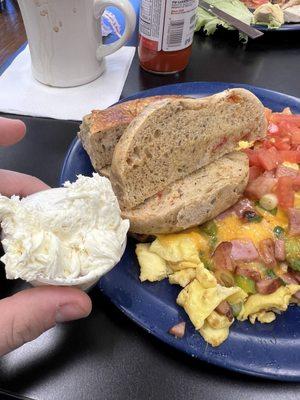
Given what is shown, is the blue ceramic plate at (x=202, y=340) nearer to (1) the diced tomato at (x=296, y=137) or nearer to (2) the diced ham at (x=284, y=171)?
(2) the diced ham at (x=284, y=171)

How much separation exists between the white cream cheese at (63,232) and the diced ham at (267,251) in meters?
0.57

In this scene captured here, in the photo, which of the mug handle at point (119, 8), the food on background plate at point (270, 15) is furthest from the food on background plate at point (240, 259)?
the food on background plate at point (270, 15)

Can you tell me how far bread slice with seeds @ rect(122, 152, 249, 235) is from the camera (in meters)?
1.33

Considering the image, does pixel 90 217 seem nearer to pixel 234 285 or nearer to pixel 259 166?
pixel 234 285

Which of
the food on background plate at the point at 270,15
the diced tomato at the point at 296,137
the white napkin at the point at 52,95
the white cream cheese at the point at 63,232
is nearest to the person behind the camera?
the white cream cheese at the point at 63,232

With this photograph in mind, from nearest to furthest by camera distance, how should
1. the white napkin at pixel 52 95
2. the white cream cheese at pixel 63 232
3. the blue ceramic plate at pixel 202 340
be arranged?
1. the white cream cheese at pixel 63 232
2. the blue ceramic plate at pixel 202 340
3. the white napkin at pixel 52 95

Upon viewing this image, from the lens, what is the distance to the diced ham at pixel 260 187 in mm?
1469

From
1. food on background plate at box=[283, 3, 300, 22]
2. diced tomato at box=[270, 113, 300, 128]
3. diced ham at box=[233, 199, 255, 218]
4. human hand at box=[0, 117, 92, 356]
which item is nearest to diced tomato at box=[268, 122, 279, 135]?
diced tomato at box=[270, 113, 300, 128]

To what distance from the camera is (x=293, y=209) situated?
1402 millimetres

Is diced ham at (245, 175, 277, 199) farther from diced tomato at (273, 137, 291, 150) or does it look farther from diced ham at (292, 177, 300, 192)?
diced tomato at (273, 137, 291, 150)

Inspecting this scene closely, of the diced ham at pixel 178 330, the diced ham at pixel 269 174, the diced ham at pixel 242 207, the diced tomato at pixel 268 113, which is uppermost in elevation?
the diced tomato at pixel 268 113

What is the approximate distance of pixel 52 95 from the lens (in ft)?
6.67

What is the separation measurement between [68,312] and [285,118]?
131 centimetres

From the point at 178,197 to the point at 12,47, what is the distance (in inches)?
82.2
